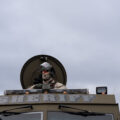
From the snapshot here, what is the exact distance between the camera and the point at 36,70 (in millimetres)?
9141

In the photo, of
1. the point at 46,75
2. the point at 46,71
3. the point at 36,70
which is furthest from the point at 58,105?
the point at 36,70

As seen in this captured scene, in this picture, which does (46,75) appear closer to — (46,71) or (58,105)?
(46,71)

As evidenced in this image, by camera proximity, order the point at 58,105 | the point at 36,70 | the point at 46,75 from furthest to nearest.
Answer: the point at 36,70, the point at 46,75, the point at 58,105

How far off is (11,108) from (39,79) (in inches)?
115

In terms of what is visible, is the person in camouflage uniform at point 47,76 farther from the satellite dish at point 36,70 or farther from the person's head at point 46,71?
the satellite dish at point 36,70

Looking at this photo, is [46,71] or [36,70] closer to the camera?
[46,71]

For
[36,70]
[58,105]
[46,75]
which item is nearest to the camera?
[58,105]

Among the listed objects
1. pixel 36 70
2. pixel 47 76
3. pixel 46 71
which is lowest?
pixel 47 76

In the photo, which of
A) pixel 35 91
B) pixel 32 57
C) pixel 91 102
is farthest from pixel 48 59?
pixel 91 102

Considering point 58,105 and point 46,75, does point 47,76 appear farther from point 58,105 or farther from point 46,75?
point 58,105

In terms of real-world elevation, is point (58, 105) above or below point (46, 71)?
below

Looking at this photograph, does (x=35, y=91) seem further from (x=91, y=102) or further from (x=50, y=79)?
(x=50, y=79)

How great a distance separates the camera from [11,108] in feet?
19.8

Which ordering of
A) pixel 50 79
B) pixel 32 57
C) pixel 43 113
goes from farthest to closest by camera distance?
1. pixel 32 57
2. pixel 50 79
3. pixel 43 113
